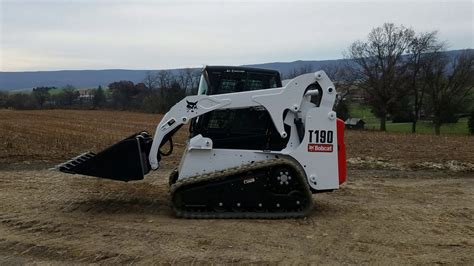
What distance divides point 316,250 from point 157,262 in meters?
1.84

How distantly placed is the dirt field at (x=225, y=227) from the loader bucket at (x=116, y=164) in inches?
22.8

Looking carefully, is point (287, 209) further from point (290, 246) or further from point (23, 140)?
point (23, 140)

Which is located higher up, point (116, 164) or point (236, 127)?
point (236, 127)

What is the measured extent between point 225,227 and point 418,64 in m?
55.2

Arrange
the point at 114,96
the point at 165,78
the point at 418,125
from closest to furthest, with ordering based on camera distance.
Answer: the point at 418,125, the point at 114,96, the point at 165,78

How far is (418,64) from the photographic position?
57094 millimetres

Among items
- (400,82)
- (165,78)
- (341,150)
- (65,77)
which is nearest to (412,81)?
(400,82)

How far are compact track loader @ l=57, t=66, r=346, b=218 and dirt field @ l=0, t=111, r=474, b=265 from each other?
0.36m

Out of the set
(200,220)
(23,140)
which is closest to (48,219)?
(200,220)

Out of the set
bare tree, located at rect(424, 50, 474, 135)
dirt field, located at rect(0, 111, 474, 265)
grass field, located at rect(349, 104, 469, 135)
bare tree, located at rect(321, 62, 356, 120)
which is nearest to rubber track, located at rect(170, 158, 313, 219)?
dirt field, located at rect(0, 111, 474, 265)

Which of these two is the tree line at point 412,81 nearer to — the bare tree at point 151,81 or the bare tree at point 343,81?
the bare tree at point 343,81

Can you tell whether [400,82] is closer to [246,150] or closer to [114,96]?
[114,96]

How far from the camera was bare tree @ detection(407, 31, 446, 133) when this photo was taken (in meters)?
56.2

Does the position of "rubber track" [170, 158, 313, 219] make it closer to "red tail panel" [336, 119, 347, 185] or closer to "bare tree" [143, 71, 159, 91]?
"red tail panel" [336, 119, 347, 185]
